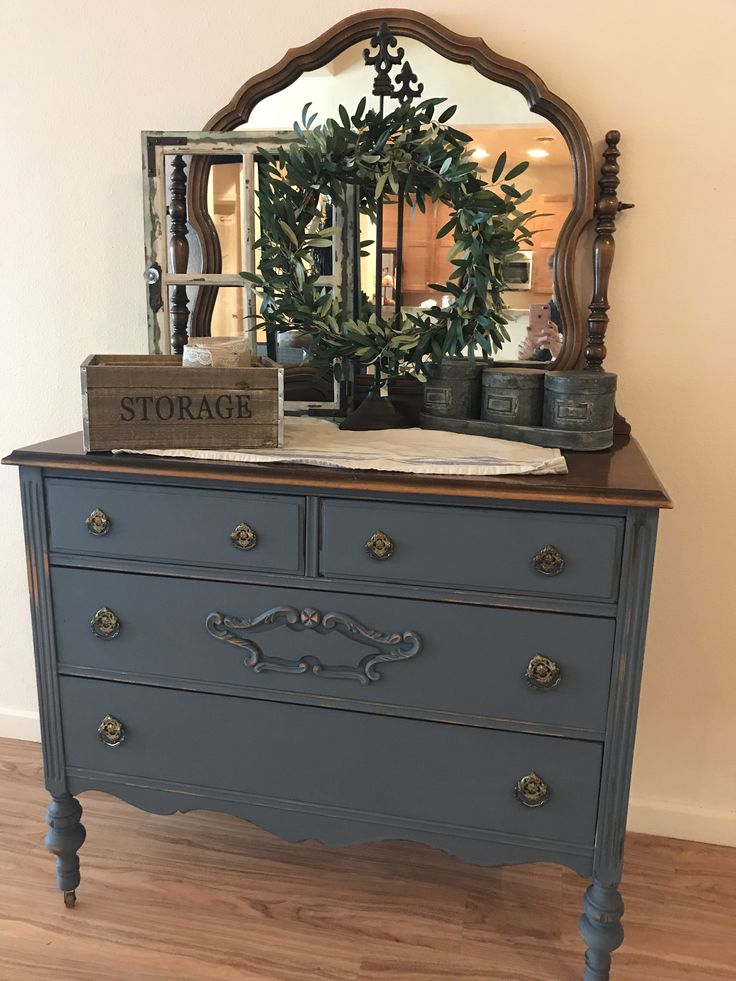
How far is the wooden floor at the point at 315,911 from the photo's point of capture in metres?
1.63

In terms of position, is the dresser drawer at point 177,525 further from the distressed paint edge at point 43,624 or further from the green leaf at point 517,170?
the green leaf at point 517,170

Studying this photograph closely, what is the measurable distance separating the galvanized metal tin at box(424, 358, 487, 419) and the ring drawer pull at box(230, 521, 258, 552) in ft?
1.60

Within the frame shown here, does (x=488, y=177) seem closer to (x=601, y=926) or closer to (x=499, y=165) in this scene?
(x=499, y=165)

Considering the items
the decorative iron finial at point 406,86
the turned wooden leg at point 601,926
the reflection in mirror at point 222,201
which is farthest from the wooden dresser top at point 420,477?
the decorative iron finial at point 406,86

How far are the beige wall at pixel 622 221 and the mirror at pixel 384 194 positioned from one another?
0.08 m

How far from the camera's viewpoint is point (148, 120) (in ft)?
6.47

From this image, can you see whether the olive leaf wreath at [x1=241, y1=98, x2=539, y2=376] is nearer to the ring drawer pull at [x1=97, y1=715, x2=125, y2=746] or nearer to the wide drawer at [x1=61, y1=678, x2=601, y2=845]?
the wide drawer at [x1=61, y1=678, x2=601, y2=845]

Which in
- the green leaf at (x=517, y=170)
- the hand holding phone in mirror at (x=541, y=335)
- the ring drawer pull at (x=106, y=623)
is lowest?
the ring drawer pull at (x=106, y=623)

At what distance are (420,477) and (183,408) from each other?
460 millimetres

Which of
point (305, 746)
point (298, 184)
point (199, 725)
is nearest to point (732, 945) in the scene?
point (305, 746)

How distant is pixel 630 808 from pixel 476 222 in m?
1.46

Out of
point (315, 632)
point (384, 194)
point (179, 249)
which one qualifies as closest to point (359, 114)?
point (384, 194)

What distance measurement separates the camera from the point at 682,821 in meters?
2.03

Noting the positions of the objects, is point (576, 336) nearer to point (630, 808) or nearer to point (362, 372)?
point (362, 372)
